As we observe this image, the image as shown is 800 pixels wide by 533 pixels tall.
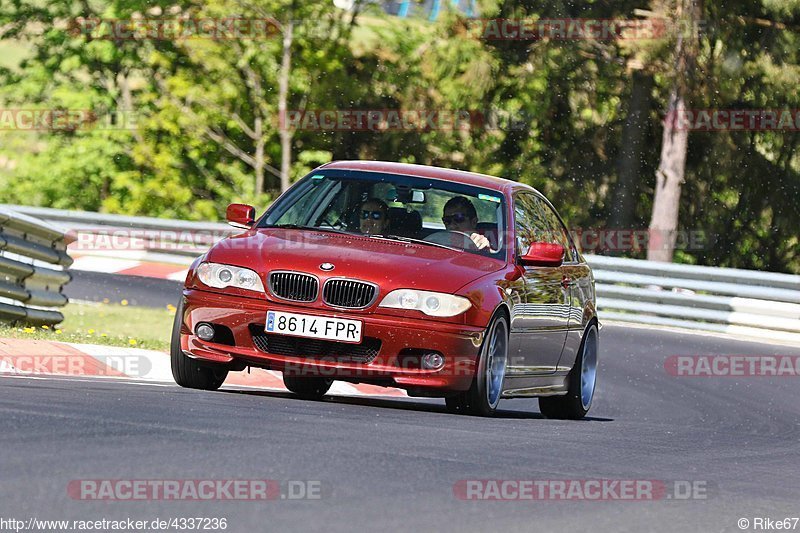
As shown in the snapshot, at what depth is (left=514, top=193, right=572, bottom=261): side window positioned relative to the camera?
414 inches

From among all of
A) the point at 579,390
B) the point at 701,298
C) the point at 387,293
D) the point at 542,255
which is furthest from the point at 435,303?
the point at 701,298

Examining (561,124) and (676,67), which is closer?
(676,67)

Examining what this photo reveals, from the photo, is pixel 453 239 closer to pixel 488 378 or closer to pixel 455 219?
pixel 455 219

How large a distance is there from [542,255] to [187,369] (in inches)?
89.5

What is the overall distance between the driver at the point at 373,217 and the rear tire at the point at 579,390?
1895 millimetres

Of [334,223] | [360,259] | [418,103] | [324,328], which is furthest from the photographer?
[418,103]

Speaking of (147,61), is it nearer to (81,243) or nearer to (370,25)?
(370,25)

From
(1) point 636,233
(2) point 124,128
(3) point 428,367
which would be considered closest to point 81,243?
(2) point 124,128

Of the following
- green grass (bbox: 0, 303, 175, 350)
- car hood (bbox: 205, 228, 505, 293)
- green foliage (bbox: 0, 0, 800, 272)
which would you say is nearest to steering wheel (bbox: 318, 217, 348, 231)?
car hood (bbox: 205, 228, 505, 293)

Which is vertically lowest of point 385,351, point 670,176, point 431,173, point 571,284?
point 670,176

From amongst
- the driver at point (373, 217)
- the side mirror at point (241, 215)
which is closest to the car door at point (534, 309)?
the driver at point (373, 217)

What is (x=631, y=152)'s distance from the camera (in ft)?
105

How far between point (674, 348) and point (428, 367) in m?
9.29

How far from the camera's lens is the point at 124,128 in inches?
1259
